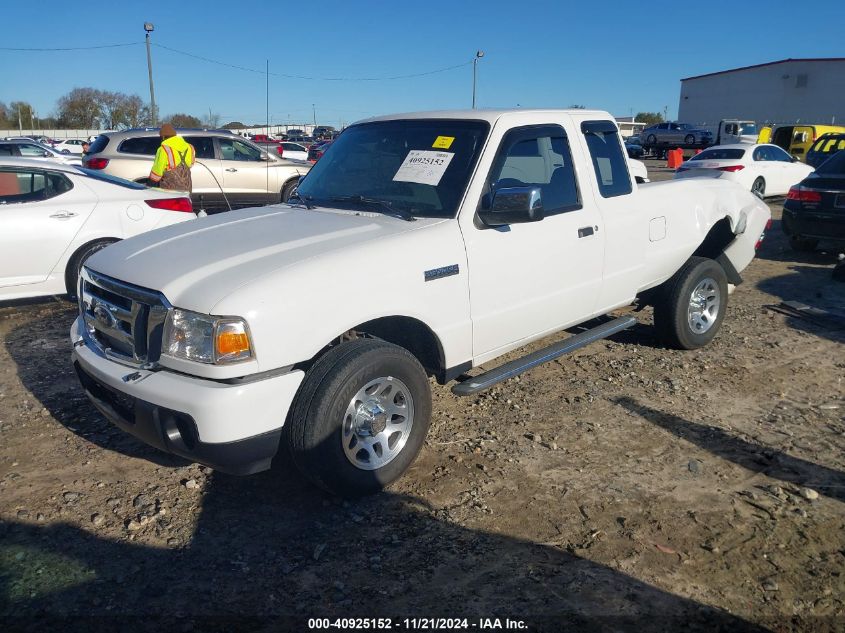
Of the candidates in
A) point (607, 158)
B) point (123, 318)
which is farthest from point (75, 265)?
point (607, 158)

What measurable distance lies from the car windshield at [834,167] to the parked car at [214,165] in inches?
346

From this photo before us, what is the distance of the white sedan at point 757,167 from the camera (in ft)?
53.9

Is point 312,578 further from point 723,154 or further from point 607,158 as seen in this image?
point 723,154

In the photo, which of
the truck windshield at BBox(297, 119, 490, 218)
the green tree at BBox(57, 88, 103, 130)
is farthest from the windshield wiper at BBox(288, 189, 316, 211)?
the green tree at BBox(57, 88, 103, 130)

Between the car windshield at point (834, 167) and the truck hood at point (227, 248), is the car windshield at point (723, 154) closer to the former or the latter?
the car windshield at point (834, 167)

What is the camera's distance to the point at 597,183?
4.70 m

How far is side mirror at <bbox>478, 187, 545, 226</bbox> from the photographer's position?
3.69 m

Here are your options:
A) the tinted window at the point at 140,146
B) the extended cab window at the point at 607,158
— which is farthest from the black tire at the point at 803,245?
the tinted window at the point at 140,146

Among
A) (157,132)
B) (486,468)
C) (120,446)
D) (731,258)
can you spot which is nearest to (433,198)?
(486,468)

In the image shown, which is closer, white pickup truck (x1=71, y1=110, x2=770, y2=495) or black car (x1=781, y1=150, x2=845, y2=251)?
white pickup truck (x1=71, y1=110, x2=770, y2=495)

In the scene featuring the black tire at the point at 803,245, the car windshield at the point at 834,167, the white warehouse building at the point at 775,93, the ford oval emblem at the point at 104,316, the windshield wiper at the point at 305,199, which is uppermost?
the white warehouse building at the point at 775,93

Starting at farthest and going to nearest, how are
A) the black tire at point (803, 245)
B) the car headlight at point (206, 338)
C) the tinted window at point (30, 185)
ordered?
1. the black tire at point (803, 245)
2. the tinted window at point (30, 185)
3. the car headlight at point (206, 338)

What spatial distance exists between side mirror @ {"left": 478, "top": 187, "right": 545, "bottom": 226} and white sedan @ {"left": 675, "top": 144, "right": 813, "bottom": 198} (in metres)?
14.0

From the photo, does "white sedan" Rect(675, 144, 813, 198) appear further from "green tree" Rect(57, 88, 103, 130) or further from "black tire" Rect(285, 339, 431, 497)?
"green tree" Rect(57, 88, 103, 130)
